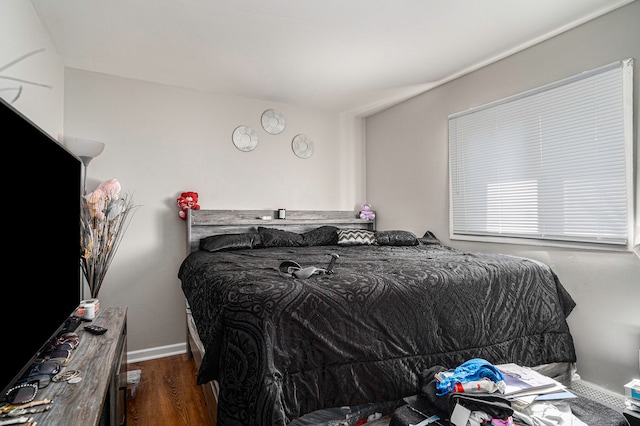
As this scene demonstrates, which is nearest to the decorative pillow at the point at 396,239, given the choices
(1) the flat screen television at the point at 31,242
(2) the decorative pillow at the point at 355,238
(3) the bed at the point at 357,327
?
(2) the decorative pillow at the point at 355,238

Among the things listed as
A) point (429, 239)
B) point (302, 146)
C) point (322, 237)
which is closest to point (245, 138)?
point (302, 146)

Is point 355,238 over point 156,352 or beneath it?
over

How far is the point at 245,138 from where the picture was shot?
3.72 m

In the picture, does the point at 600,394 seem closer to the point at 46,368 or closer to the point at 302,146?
the point at 46,368

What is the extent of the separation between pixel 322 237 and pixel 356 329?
2143 millimetres

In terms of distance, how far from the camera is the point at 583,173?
7.67 feet

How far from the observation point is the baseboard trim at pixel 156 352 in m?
3.11

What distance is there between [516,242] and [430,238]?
84cm

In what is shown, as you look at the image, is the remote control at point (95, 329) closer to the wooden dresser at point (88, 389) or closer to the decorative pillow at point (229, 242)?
the wooden dresser at point (88, 389)

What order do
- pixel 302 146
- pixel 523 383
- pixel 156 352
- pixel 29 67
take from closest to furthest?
pixel 523 383
pixel 29 67
pixel 156 352
pixel 302 146

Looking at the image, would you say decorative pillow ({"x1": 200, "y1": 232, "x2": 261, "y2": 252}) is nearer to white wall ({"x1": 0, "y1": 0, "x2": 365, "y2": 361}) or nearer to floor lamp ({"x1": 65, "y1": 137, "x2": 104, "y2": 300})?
white wall ({"x1": 0, "y1": 0, "x2": 365, "y2": 361})

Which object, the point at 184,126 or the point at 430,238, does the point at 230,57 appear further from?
the point at 430,238

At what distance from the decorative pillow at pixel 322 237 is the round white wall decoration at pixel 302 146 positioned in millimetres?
1001

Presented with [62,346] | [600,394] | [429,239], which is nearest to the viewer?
[62,346]
